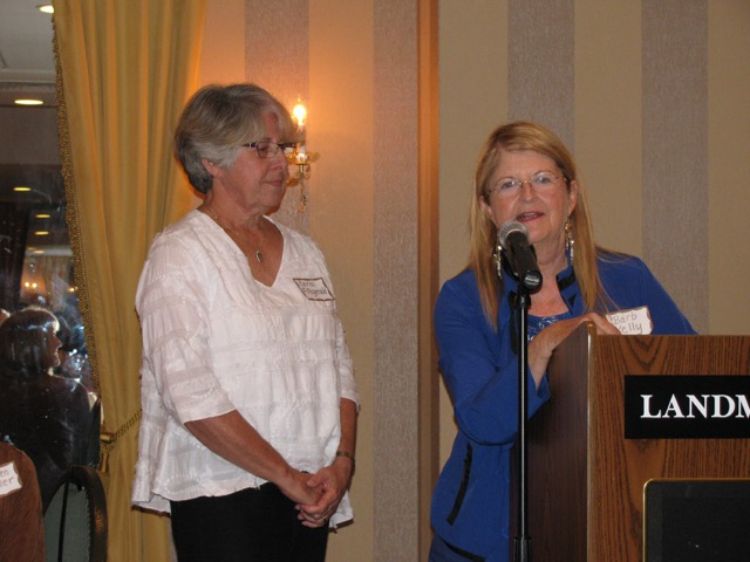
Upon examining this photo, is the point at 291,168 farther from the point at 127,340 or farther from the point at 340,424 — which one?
the point at 340,424

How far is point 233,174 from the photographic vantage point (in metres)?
2.69

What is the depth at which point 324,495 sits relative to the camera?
2.53 m

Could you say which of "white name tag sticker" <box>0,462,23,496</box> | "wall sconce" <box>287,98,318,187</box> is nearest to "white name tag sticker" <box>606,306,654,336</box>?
"white name tag sticker" <box>0,462,23,496</box>

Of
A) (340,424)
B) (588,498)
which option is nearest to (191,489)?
(340,424)

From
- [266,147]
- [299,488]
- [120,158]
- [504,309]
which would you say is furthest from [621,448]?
[120,158]

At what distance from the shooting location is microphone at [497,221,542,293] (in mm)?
1677

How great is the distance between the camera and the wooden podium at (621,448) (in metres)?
1.45

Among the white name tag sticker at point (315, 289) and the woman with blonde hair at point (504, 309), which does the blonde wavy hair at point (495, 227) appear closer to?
the woman with blonde hair at point (504, 309)

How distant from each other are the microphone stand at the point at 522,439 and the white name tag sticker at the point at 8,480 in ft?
4.34

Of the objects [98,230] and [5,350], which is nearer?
[98,230]

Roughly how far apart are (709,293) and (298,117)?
61.5 inches

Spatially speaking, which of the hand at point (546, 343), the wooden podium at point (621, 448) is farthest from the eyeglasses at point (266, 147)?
the wooden podium at point (621, 448)

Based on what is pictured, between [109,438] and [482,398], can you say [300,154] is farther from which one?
[482,398]

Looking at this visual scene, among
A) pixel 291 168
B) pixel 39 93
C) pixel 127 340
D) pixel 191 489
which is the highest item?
pixel 39 93
